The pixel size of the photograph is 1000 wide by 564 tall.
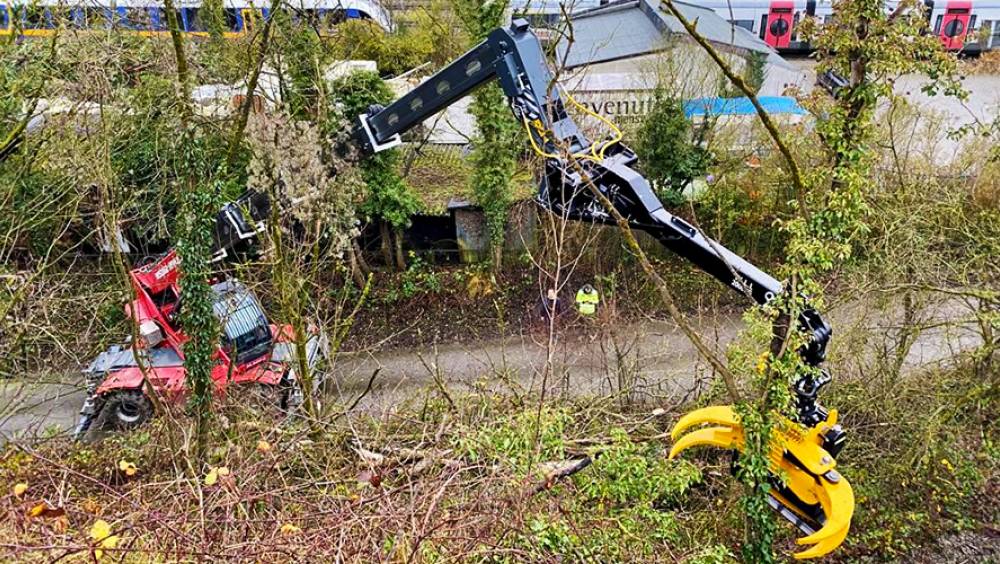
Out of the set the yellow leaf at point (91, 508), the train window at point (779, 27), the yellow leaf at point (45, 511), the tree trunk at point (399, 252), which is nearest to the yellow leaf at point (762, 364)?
the yellow leaf at point (45, 511)

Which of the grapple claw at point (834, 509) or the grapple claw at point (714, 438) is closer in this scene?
the grapple claw at point (834, 509)

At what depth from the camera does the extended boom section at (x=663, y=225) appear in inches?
243

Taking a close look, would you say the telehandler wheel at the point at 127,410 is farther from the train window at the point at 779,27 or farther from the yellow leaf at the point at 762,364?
the train window at the point at 779,27

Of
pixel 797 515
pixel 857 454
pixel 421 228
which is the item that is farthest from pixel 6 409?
pixel 857 454

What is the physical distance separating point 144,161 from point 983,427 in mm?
12761

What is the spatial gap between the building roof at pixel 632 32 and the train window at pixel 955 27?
8823mm

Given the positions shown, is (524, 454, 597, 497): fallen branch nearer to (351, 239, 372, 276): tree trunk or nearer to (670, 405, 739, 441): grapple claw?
(670, 405, 739, 441): grapple claw

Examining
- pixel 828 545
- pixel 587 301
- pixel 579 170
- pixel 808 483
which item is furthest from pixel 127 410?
→ pixel 828 545

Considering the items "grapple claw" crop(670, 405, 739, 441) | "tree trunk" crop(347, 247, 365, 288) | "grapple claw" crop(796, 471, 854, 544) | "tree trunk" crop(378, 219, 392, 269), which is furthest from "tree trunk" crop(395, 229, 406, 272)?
"grapple claw" crop(796, 471, 854, 544)

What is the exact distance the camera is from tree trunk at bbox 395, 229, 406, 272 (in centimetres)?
1388

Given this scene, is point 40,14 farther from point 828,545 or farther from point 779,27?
point 779,27

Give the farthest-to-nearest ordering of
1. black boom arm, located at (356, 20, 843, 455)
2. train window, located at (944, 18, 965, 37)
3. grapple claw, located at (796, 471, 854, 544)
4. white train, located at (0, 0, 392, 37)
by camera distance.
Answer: train window, located at (944, 18, 965, 37) → white train, located at (0, 0, 392, 37) → black boom arm, located at (356, 20, 843, 455) → grapple claw, located at (796, 471, 854, 544)

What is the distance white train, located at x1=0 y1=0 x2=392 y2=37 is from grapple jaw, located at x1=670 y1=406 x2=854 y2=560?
7262 millimetres

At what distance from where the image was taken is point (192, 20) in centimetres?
1509
